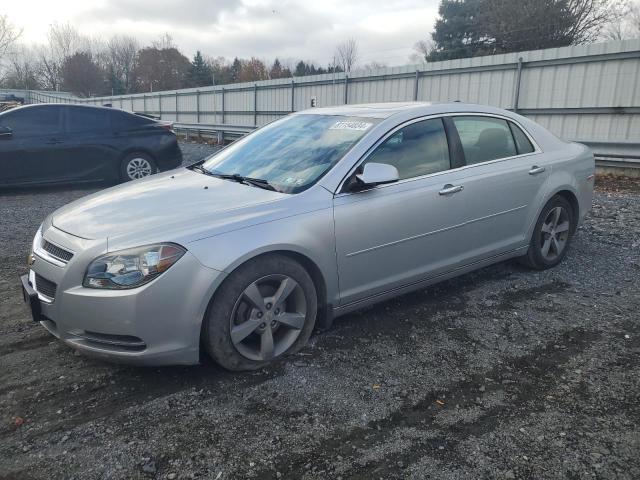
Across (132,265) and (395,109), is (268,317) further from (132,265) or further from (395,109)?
(395,109)

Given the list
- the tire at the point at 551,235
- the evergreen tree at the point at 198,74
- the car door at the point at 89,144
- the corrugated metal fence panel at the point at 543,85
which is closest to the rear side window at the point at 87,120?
the car door at the point at 89,144

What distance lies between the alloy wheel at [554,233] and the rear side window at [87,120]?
776 cm

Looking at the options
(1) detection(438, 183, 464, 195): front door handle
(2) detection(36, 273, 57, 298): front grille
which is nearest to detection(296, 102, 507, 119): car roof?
(1) detection(438, 183, 464, 195): front door handle

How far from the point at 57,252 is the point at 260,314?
4.09ft

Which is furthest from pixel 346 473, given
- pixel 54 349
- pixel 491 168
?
pixel 491 168

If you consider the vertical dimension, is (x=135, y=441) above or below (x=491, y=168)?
below

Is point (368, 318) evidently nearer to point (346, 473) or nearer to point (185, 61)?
point (346, 473)

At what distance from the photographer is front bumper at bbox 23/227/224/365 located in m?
2.83

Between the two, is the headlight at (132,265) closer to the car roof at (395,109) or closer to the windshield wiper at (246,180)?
the windshield wiper at (246,180)

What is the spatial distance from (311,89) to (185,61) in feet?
195

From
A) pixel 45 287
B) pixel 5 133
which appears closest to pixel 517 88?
pixel 5 133

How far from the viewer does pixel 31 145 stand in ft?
29.1

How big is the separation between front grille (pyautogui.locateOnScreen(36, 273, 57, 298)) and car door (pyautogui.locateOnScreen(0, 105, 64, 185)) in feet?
21.7

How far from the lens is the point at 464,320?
402 cm
